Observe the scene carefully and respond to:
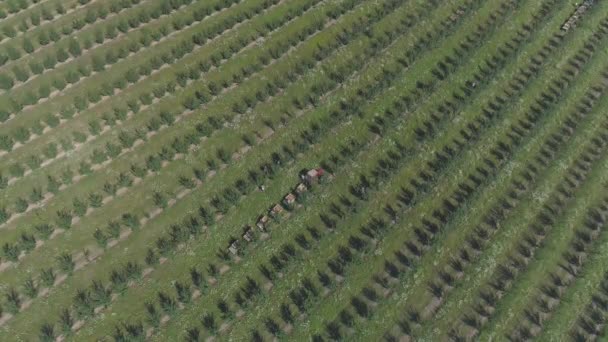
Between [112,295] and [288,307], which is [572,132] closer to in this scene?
[288,307]

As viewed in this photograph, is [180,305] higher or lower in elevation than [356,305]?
higher

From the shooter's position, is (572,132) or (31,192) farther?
(572,132)

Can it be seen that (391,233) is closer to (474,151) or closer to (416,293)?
(416,293)

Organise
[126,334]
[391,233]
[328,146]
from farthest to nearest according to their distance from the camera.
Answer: [328,146], [391,233], [126,334]

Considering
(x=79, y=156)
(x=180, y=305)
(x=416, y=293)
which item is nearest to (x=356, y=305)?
(x=416, y=293)

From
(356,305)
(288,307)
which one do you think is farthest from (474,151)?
(288,307)

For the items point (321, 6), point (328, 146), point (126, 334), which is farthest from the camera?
point (321, 6)

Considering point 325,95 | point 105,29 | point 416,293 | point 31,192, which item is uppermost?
point 105,29
